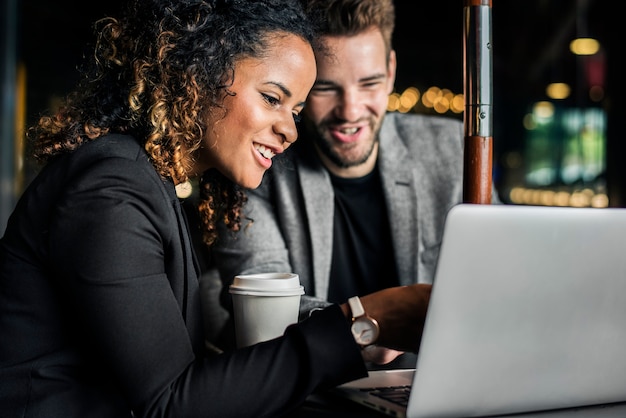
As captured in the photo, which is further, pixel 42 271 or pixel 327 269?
pixel 327 269

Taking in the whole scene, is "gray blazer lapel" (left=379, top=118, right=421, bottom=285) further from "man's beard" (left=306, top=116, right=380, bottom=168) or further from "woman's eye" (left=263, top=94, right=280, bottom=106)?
"woman's eye" (left=263, top=94, right=280, bottom=106)

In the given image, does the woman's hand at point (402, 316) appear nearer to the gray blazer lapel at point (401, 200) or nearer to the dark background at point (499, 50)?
the gray blazer lapel at point (401, 200)

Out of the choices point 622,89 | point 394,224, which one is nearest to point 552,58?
point 622,89

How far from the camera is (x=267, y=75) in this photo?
4.75 feet

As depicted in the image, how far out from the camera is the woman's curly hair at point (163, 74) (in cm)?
137

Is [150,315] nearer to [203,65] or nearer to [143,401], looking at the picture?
[143,401]

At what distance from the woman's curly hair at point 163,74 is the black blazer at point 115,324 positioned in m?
0.11

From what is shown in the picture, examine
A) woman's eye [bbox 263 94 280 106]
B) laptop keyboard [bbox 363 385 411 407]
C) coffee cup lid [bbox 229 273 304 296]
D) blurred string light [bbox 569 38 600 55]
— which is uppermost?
blurred string light [bbox 569 38 600 55]

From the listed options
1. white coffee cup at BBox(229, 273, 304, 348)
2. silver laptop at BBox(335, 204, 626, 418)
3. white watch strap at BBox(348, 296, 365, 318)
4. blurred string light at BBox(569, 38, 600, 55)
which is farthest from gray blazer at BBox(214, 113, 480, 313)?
blurred string light at BBox(569, 38, 600, 55)

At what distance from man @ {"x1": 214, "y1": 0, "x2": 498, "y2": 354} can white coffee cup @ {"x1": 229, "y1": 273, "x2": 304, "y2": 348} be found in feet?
2.88

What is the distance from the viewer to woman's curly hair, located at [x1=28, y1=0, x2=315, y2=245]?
53.7 inches

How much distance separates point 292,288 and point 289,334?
15 cm

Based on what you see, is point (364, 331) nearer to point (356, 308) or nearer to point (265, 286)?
point (356, 308)

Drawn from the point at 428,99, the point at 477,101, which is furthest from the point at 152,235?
the point at 428,99
